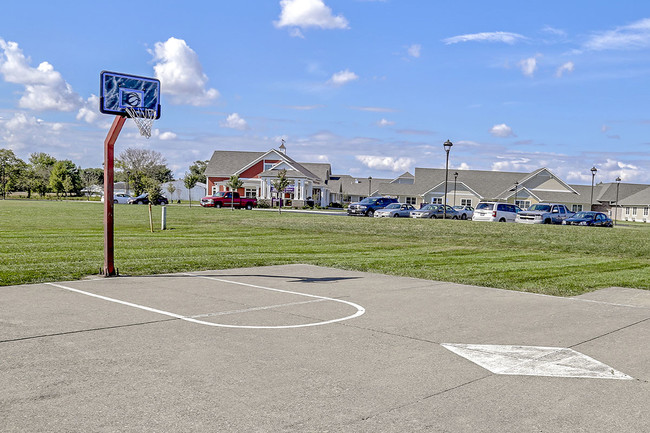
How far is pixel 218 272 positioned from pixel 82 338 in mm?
6592

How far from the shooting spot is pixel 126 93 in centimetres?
1209

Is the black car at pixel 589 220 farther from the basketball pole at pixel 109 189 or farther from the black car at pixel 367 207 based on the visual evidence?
the basketball pole at pixel 109 189

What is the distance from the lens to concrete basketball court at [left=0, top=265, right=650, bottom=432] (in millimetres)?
4621

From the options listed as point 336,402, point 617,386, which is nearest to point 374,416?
point 336,402

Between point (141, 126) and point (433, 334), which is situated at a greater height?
point (141, 126)

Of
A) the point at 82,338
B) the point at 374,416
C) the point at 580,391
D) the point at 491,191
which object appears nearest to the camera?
the point at 374,416

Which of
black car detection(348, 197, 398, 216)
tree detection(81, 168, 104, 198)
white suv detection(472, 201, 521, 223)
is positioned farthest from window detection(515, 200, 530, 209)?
tree detection(81, 168, 104, 198)

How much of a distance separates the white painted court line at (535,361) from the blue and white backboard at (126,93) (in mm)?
8416

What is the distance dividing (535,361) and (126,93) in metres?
9.52

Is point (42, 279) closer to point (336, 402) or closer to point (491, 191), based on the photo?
point (336, 402)

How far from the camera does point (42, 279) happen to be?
447 inches

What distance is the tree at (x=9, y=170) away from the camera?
97.7m

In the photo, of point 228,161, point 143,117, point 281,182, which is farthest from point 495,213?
point 228,161

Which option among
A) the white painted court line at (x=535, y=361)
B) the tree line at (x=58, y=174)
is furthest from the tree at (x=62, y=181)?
the white painted court line at (x=535, y=361)
